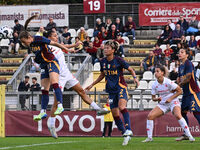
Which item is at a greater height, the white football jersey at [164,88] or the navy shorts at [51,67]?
the navy shorts at [51,67]

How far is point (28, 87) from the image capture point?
2100 centimetres

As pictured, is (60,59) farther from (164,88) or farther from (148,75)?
(148,75)

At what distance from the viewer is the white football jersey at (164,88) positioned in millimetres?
12734

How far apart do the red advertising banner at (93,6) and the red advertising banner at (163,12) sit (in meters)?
1.96

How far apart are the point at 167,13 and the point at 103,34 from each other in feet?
12.6

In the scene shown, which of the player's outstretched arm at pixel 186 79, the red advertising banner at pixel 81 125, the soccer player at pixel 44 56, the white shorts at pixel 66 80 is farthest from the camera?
the red advertising banner at pixel 81 125

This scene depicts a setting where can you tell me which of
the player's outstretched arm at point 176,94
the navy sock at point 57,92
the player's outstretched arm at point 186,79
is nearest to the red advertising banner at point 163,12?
the player's outstretched arm at point 186,79

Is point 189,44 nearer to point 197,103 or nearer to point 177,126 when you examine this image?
point 177,126

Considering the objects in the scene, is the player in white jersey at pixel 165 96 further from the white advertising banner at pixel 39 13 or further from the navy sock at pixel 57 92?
the white advertising banner at pixel 39 13

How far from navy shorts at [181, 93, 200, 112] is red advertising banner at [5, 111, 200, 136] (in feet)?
18.8

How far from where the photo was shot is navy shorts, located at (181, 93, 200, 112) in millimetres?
12883

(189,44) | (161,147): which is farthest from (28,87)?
(161,147)

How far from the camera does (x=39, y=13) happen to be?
27.7 m

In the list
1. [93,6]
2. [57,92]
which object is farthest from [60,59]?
[93,6]
